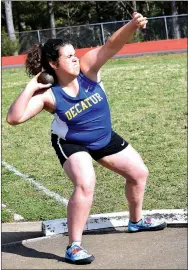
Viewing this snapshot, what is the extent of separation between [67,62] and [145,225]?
1.65 m

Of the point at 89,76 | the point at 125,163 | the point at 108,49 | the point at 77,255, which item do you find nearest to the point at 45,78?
the point at 89,76

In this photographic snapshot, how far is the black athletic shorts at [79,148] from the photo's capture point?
5340 millimetres

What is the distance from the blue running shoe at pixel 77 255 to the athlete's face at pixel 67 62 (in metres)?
1.35

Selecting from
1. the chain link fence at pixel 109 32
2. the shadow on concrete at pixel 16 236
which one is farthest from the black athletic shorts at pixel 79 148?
the chain link fence at pixel 109 32

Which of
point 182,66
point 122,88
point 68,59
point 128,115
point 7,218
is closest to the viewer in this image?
point 68,59

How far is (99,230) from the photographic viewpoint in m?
6.19

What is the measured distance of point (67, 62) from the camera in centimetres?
533

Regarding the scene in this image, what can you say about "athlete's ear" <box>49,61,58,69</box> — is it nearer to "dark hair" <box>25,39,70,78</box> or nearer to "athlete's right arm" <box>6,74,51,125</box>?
"dark hair" <box>25,39,70,78</box>

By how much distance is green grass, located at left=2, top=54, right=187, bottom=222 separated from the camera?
25.3 ft

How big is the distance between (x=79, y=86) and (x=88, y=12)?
2207 inches

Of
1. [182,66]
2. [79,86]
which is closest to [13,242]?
[79,86]

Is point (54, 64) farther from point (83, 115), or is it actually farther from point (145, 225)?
point (145, 225)

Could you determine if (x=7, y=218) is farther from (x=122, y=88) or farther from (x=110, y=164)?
(x=122, y=88)

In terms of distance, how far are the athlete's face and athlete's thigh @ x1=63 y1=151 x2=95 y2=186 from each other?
0.66m
